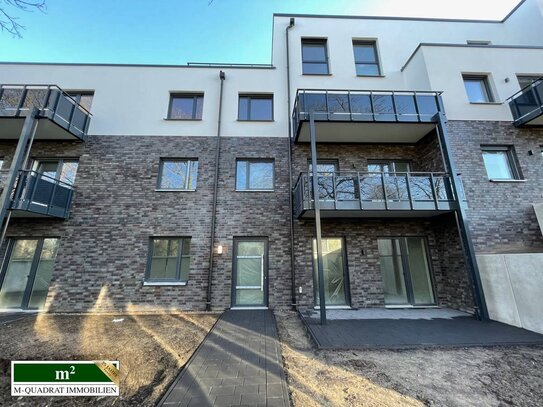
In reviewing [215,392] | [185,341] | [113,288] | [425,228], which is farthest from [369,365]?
[113,288]

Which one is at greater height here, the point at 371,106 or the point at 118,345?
the point at 371,106

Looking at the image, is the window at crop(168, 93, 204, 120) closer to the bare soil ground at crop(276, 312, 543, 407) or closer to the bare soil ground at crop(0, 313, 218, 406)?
the bare soil ground at crop(0, 313, 218, 406)

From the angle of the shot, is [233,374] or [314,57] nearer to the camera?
[233,374]

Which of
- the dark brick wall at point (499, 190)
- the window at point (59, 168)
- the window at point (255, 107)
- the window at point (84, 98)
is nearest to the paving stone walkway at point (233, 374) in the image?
the dark brick wall at point (499, 190)

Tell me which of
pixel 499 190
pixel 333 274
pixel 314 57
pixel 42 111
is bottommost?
pixel 333 274

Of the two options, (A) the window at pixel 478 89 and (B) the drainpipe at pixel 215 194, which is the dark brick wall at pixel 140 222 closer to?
(B) the drainpipe at pixel 215 194

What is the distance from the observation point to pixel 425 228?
7.81 metres

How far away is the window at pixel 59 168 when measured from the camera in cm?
812

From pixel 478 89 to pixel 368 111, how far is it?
187 inches

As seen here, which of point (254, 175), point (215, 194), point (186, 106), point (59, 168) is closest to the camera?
point (215, 194)

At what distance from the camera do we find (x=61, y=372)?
2.34 meters

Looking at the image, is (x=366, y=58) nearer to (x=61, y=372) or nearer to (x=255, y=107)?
(x=255, y=107)

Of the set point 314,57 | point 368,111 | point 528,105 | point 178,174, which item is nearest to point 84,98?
point 178,174

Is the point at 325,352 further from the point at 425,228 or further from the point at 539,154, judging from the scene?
the point at 539,154
